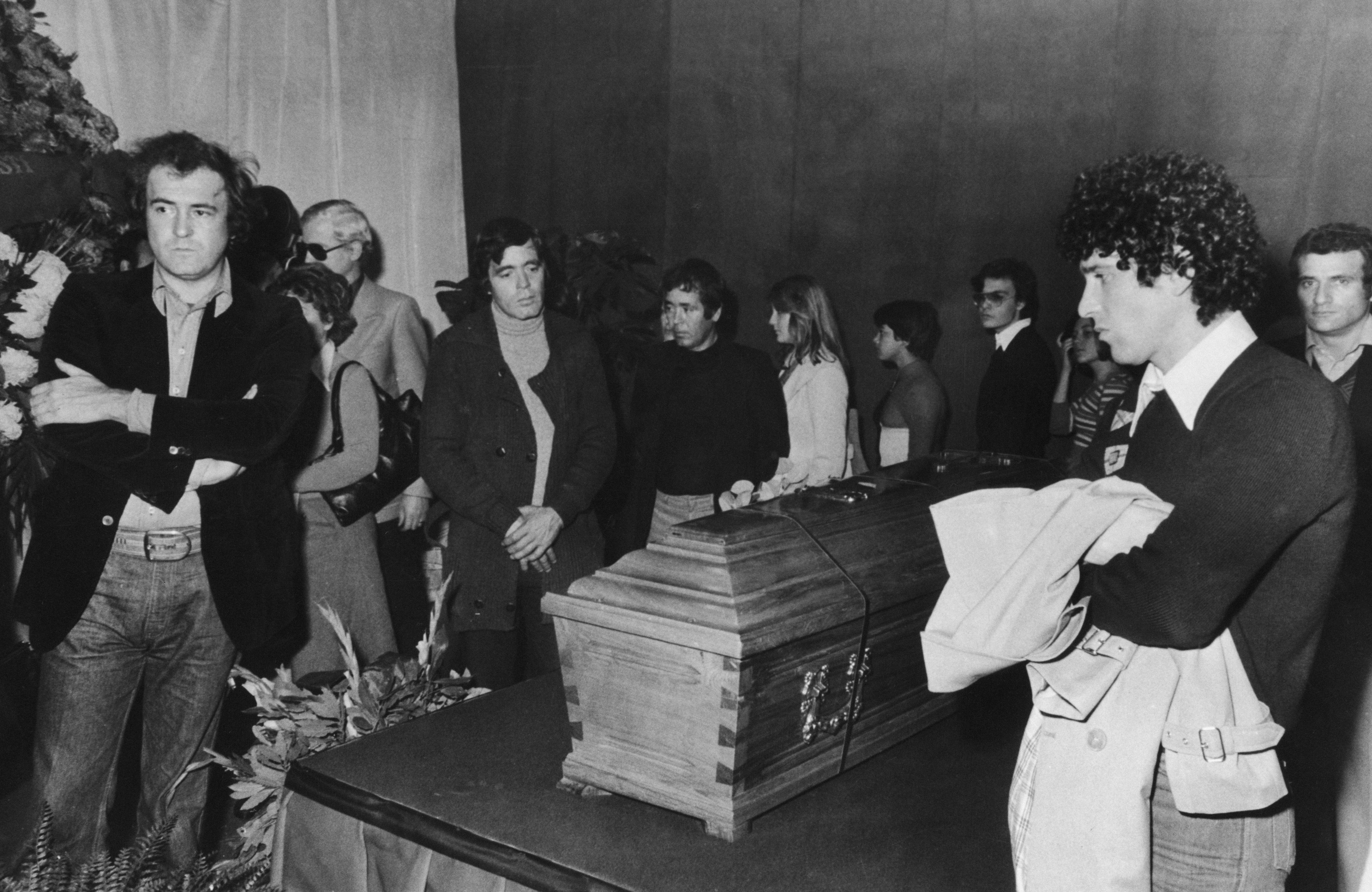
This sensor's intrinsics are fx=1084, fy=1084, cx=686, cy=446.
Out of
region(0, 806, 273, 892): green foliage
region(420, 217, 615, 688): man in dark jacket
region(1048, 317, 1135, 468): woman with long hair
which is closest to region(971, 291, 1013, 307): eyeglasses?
region(1048, 317, 1135, 468): woman with long hair

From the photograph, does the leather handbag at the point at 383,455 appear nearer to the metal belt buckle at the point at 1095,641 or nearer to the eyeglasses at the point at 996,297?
the metal belt buckle at the point at 1095,641

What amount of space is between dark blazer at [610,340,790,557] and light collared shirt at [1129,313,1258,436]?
2077mm

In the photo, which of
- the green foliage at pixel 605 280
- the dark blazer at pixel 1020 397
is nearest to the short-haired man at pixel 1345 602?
the dark blazer at pixel 1020 397

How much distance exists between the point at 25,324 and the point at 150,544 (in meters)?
0.74

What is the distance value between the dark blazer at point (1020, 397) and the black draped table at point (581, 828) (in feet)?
7.47

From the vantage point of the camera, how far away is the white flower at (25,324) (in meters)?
2.52

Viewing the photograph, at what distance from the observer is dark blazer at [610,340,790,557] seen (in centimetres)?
357

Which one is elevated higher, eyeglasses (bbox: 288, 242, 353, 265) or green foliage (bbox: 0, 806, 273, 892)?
eyeglasses (bbox: 288, 242, 353, 265)

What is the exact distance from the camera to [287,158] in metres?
4.90

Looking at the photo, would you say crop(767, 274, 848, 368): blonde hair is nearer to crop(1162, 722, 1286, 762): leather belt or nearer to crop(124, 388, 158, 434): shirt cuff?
crop(124, 388, 158, 434): shirt cuff

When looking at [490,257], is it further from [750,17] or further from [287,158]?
[750,17]

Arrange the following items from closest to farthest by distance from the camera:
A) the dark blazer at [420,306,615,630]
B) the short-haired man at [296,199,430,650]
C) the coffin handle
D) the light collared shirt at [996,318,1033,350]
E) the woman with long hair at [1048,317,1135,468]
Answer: the coffin handle → the dark blazer at [420,306,615,630] → the short-haired man at [296,199,430,650] → the woman with long hair at [1048,317,1135,468] → the light collared shirt at [996,318,1033,350]

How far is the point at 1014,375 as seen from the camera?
4.35m

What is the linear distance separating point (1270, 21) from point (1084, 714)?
13.3 ft
